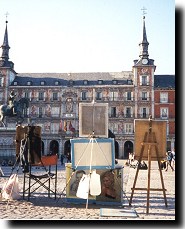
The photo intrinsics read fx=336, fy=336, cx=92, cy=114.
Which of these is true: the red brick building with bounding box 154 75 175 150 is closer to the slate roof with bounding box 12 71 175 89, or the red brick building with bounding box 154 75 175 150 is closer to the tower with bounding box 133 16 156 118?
the slate roof with bounding box 12 71 175 89

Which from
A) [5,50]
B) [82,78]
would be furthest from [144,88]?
[5,50]

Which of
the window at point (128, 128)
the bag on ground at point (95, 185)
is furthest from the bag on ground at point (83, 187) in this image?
the window at point (128, 128)

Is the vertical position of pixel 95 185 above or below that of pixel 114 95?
below

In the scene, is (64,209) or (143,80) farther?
(143,80)

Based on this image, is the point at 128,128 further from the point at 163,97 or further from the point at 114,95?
the point at 163,97

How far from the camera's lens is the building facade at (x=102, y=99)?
43531 mm

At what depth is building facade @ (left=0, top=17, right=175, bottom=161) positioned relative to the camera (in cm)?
4353

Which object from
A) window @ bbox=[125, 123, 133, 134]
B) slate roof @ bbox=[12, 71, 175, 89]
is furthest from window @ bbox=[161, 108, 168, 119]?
window @ bbox=[125, 123, 133, 134]

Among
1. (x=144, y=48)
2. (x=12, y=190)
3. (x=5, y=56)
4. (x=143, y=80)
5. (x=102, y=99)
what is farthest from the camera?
(x=5, y=56)

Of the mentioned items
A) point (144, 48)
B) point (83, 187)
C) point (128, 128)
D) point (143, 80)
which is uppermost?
point (144, 48)

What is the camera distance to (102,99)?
146ft

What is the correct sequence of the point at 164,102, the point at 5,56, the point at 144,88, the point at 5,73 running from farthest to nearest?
the point at 5,56
the point at 5,73
the point at 144,88
the point at 164,102

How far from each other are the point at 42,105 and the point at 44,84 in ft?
9.82

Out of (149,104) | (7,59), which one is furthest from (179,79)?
(7,59)
